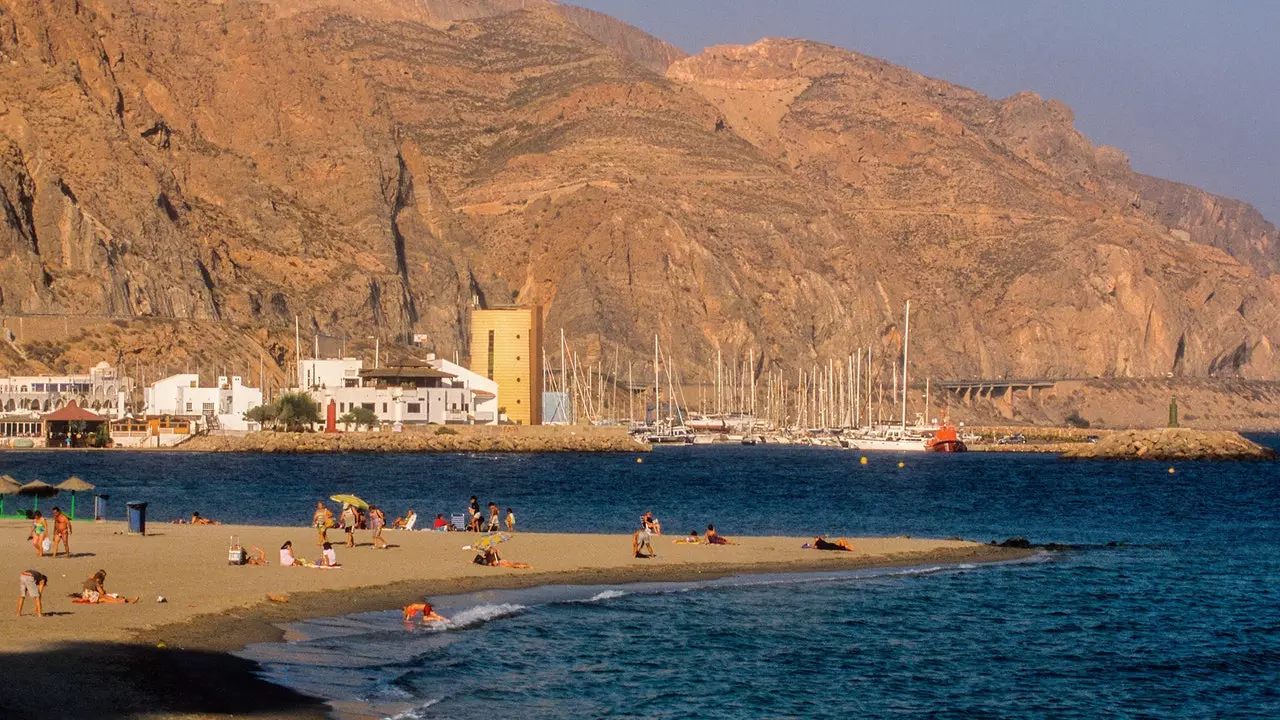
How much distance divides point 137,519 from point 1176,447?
145m

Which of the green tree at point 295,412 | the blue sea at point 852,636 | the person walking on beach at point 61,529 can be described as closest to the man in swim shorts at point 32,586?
the blue sea at point 852,636

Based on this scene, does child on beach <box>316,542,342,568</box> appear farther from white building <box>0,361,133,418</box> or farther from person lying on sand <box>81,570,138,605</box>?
white building <box>0,361,133,418</box>

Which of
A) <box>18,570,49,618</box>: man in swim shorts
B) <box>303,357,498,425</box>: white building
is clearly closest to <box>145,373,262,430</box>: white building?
<box>303,357,498,425</box>: white building

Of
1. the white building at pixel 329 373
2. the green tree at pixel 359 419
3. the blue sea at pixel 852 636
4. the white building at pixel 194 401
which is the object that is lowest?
the blue sea at pixel 852 636

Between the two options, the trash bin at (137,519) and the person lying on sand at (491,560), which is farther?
the trash bin at (137,519)

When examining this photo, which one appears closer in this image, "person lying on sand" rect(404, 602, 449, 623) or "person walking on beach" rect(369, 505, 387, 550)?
"person lying on sand" rect(404, 602, 449, 623)

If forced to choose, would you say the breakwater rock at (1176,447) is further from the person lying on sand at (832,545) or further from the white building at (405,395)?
the person lying on sand at (832,545)

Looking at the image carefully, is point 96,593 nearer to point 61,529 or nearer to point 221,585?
point 221,585

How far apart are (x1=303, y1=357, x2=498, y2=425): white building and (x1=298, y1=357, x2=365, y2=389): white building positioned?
0.10 m

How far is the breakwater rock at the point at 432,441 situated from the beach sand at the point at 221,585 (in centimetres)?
10352

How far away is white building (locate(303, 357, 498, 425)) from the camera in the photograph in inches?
7515

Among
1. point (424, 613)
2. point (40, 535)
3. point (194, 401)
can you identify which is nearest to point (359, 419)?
point (194, 401)

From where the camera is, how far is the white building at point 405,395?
626 feet

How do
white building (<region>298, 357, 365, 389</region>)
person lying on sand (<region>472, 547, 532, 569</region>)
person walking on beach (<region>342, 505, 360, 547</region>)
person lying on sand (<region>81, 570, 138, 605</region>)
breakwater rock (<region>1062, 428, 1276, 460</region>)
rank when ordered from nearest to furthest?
person lying on sand (<region>81, 570, 138, 605</region>), person lying on sand (<region>472, 547, 532, 569</region>), person walking on beach (<region>342, 505, 360, 547</region>), breakwater rock (<region>1062, 428, 1276, 460</region>), white building (<region>298, 357, 365, 389</region>)
